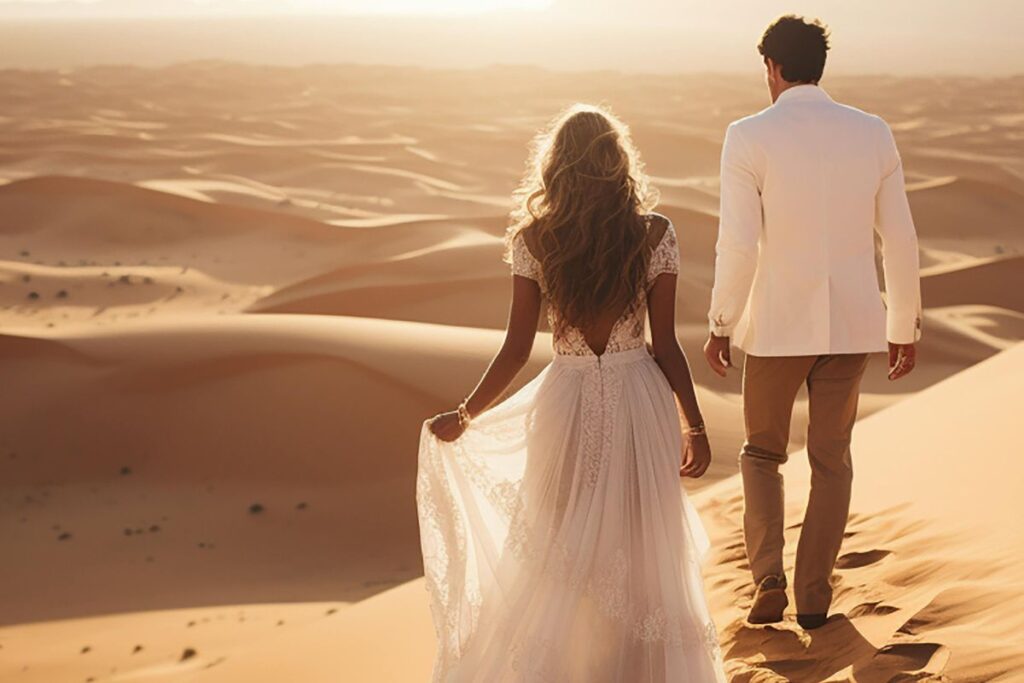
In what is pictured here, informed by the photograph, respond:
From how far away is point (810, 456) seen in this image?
3803 millimetres

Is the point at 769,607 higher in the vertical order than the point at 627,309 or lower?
lower

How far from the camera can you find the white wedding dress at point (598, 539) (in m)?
3.22

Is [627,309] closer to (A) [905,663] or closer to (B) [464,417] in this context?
(B) [464,417]

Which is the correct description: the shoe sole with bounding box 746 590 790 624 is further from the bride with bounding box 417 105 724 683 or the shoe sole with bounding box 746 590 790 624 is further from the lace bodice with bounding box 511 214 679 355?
the lace bodice with bounding box 511 214 679 355

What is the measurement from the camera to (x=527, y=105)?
198 ft

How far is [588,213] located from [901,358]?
1.32 m

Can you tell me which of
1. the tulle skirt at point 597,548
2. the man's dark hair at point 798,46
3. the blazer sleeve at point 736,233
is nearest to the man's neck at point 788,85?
the man's dark hair at point 798,46

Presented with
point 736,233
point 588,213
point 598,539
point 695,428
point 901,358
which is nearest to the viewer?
point 588,213

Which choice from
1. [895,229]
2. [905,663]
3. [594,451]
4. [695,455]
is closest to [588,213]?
[594,451]

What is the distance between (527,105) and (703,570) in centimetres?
5684

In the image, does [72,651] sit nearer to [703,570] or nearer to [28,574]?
[28,574]

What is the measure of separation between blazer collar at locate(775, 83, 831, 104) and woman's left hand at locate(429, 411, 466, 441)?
133 centimetres

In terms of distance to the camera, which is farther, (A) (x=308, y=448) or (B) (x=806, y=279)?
(A) (x=308, y=448)

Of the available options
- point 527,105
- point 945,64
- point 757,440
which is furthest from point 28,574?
point 945,64
